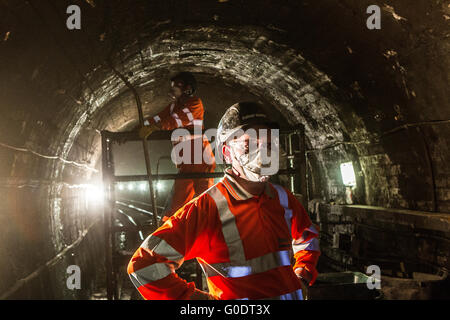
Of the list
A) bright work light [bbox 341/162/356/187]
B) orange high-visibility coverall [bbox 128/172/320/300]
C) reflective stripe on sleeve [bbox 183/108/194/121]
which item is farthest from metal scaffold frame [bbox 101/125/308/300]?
bright work light [bbox 341/162/356/187]

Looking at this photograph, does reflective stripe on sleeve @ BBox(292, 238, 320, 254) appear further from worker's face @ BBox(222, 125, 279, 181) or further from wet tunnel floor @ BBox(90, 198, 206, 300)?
wet tunnel floor @ BBox(90, 198, 206, 300)

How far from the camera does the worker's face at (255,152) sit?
7.00 ft

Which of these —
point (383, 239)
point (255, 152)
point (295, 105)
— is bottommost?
point (383, 239)

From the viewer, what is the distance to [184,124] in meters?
4.95

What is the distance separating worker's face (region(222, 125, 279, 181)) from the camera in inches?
84.0

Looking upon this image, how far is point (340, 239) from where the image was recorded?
818 centimetres

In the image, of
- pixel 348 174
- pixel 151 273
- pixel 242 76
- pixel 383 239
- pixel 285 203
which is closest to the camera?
pixel 151 273

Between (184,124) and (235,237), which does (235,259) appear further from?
(184,124)

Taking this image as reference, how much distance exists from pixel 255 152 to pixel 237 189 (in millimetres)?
265

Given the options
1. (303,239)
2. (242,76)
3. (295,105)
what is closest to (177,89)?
(303,239)

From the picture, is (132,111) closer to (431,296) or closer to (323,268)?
(323,268)

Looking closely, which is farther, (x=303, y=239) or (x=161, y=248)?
(x=303, y=239)

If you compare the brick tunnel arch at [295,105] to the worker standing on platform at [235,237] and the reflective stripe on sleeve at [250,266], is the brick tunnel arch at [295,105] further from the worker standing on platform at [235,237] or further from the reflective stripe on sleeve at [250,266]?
the reflective stripe on sleeve at [250,266]
